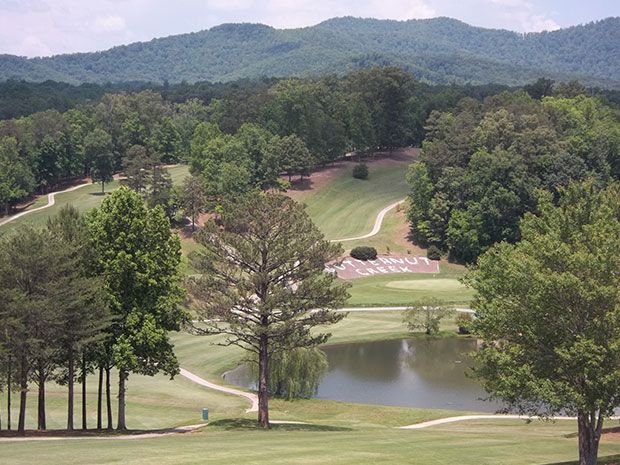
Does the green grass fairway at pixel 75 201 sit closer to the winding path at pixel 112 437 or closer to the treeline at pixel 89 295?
the treeline at pixel 89 295

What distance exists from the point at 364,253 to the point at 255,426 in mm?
60348

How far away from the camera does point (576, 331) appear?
24.4 m

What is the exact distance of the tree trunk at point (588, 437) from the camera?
2536cm

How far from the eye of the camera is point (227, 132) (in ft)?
458

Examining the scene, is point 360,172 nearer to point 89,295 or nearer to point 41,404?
point 41,404

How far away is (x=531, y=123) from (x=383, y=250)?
27.0 meters

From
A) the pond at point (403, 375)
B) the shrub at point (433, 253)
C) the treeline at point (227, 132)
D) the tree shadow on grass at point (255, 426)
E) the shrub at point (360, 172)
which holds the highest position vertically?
the treeline at point (227, 132)

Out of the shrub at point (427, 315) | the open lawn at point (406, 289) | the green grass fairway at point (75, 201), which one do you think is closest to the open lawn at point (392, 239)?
the open lawn at point (406, 289)

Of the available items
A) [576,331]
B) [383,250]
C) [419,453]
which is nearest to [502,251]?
[576,331]

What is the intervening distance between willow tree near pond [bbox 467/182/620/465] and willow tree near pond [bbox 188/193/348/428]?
11.9 meters

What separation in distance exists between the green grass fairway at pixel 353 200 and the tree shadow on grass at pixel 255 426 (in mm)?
68980

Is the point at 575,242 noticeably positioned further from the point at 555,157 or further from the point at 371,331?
the point at 555,157

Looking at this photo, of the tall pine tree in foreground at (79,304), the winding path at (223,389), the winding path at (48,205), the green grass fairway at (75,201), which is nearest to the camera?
the tall pine tree in foreground at (79,304)

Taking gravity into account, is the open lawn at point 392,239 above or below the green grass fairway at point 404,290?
above
